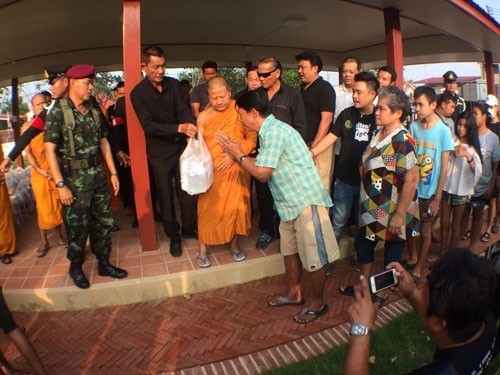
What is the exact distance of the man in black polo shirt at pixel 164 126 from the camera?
337 cm

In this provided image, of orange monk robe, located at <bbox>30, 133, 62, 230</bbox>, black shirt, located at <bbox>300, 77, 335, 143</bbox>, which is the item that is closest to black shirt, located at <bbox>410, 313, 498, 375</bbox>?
black shirt, located at <bbox>300, 77, 335, 143</bbox>

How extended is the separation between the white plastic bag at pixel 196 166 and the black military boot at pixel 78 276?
1.24 m

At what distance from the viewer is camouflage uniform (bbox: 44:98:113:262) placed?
2934 millimetres

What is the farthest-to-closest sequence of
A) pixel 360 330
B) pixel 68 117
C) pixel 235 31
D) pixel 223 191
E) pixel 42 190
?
pixel 235 31, pixel 42 190, pixel 223 191, pixel 68 117, pixel 360 330

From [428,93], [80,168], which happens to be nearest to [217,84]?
[80,168]

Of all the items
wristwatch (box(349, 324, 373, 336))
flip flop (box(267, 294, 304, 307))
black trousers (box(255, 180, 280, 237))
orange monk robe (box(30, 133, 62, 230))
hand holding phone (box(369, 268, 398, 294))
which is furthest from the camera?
black trousers (box(255, 180, 280, 237))

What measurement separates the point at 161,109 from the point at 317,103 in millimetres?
1643

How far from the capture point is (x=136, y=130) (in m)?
3.59

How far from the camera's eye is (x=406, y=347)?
8.48 ft

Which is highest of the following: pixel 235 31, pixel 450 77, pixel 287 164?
pixel 235 31

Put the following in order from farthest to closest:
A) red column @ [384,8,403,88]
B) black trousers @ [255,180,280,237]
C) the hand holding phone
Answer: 1. red column @ [384,8,403,88]
2. black trousers @ [255,180,280,237]
3. the hand holding phone

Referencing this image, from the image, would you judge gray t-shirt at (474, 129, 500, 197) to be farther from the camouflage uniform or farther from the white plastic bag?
the camouflage uniform

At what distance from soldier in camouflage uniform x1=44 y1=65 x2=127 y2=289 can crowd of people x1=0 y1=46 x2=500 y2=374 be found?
0.03ft

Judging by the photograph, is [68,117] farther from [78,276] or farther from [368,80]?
[368,80]
